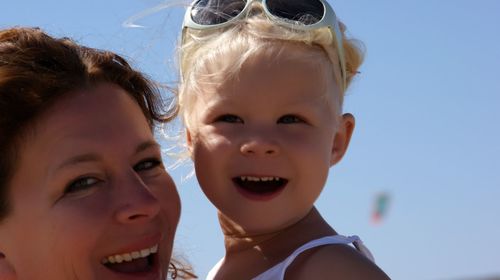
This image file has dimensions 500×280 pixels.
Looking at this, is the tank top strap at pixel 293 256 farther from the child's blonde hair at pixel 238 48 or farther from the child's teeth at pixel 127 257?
the child's blonde hair at pixel 238 48

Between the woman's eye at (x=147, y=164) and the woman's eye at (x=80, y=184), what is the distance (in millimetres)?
223

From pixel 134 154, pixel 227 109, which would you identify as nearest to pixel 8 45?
pixel 134 154

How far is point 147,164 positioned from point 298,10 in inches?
41.6

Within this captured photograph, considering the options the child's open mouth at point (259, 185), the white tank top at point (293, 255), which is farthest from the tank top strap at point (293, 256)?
the child's open mouth at point (259, 185)

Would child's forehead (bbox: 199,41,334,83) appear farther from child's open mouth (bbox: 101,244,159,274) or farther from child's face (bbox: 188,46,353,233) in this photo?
child's open mouth (bbox: 101,244,159,274)

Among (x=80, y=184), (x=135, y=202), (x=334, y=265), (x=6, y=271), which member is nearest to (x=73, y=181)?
A: (x=80, y=184)

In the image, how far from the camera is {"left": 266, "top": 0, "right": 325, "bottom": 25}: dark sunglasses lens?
146 inches

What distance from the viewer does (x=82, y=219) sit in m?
3.05

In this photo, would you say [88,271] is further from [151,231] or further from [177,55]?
[177,55]

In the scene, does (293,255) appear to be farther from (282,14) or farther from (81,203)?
(282,14)

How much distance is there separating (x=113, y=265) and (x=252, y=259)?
681mm

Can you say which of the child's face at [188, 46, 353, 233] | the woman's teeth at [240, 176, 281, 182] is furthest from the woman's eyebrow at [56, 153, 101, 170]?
the woman's teeth at [240, 176, 281, 182]

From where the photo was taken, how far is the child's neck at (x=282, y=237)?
3475 mm

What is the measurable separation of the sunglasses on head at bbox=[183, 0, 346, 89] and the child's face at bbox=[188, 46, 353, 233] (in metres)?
0.24
